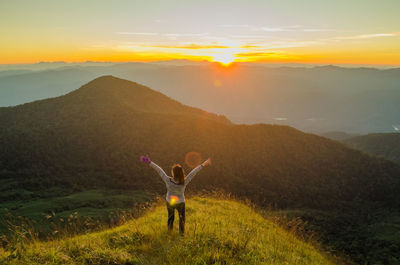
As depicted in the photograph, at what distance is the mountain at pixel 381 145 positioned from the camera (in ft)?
365

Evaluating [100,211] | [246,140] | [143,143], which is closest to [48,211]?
[100,211]

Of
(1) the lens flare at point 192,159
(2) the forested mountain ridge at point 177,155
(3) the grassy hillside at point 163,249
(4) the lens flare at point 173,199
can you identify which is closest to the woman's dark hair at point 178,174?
(4) the lens flare at point 173,199

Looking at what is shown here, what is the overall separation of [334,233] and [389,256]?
35.1 ft

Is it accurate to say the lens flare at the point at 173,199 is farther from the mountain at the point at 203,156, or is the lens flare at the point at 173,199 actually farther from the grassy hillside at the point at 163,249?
the mountain at the point at 203,156

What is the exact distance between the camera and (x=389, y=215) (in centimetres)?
5659

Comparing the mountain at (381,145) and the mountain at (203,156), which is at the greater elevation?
the mountain at (203,156)

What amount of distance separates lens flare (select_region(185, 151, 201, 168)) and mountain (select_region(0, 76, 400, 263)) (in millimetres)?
1939

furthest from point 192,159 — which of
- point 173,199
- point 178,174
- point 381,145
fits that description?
point 381,145

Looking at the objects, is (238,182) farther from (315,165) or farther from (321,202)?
(315,165)

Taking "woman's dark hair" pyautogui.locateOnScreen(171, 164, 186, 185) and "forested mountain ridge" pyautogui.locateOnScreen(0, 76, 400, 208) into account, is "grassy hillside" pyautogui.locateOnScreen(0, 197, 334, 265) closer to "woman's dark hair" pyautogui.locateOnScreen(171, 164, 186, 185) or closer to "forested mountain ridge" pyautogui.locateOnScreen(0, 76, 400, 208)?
"woman's dark hair" pyautogui.locateOnScreen(171, 164, 186, 185)

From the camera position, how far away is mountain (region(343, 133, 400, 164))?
11116 cm

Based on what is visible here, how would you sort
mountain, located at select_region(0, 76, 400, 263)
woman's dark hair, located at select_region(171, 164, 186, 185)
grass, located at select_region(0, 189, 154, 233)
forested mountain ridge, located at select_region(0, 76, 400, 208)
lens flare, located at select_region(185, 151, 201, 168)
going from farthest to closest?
lens flare, located at select_region(185, 151, 201, 168), forested mountain ridge, located at select_region(0, 76, 400, 208), mountain, located at select_region(0, 76, 400, 263), grass, located at select_region(0, 189, 154, 233), woman's dark hair, located at select_region(171, 164, 186, 185)

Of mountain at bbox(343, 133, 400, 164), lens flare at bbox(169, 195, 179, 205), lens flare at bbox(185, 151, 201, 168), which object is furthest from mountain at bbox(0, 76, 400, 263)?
lens flare at bbox(169, 195, 179, 205)

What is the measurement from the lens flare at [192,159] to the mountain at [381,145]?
86.3 m
